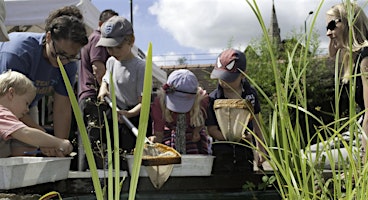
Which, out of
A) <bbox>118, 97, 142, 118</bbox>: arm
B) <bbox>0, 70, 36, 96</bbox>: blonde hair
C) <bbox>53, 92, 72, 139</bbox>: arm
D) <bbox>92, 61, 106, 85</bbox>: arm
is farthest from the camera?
<bbox>92, 61, 106, 85</bbox>: arm

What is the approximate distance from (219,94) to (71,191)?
104 cm

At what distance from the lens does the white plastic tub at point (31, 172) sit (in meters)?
1.57

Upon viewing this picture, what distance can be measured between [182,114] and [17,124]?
934mm

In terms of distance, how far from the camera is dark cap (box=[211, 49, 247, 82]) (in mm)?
2541

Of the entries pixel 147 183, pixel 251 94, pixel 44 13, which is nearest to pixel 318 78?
pixel 44 13

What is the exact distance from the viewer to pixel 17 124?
196 centimetres

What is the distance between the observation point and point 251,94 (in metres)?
2.73

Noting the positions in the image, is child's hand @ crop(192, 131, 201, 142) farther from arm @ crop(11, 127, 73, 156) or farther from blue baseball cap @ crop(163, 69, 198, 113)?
arm @ crop(11, 127, 73, 156)

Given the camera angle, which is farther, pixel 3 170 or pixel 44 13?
pixel 44 13

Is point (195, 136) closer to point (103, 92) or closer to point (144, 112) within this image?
point (103, 92)

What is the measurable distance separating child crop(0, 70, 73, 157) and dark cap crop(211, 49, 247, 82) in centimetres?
91

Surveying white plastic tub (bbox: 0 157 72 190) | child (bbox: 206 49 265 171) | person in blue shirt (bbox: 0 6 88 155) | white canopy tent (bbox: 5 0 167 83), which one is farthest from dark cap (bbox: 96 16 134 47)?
white canopy tent (bbox: 5 0 167 83)

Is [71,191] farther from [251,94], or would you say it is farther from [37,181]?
[251,94]

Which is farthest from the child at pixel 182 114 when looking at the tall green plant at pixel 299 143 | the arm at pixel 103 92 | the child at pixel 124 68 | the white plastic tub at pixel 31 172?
the tall green plant at pixel 299 143
